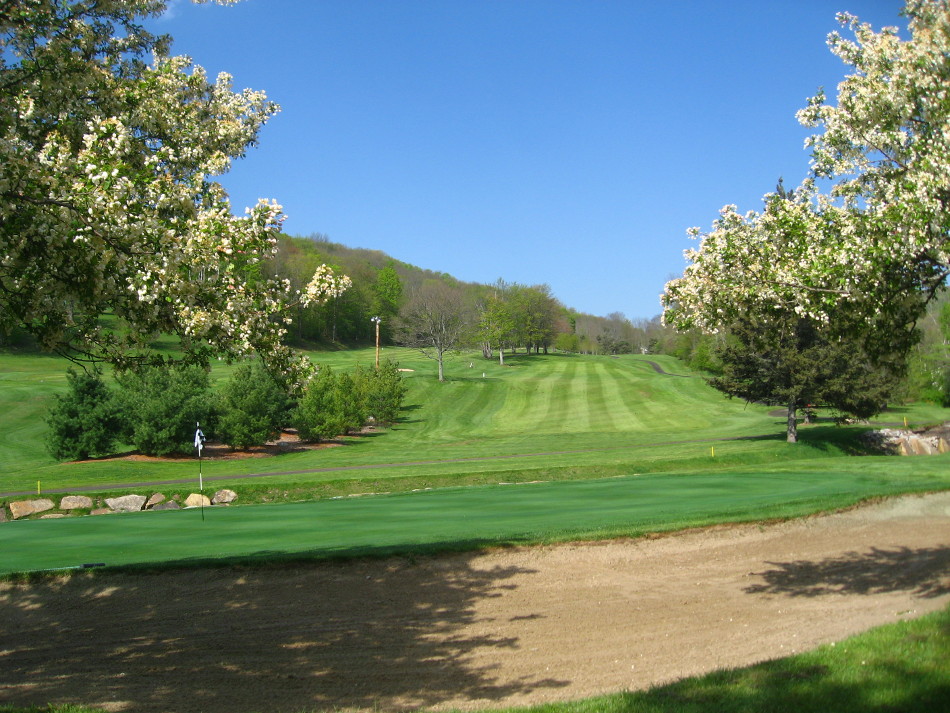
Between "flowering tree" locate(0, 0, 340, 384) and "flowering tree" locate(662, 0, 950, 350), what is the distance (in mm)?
4715

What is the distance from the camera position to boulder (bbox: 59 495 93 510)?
22.6 metres

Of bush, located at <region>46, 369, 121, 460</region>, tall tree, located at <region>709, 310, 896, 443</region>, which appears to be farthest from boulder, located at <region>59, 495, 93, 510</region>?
tall tree, located at <region>709, 310, 896, 443</region>

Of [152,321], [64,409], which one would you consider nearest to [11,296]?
[152,321]

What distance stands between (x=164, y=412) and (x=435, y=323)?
40.0 metres

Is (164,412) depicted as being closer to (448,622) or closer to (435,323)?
(448,622)

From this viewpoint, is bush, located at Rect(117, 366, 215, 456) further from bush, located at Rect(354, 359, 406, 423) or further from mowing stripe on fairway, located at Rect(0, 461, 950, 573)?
mowing stripe on fairway, located at Rect(0, 461, 950, 573)

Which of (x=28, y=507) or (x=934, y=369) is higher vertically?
(x=934, y=369)

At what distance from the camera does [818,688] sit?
6.35m

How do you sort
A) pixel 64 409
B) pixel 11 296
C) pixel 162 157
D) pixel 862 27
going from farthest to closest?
pixel 64 409, pixel 862 27, pixel 162 157, pixel 11 296

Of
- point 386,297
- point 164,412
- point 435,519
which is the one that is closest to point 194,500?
point 435,519

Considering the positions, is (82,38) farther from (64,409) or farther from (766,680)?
(64,409)

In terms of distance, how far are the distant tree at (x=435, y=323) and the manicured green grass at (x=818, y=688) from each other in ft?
212

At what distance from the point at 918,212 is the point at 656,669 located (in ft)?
16.8

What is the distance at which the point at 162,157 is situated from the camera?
8.35 m
